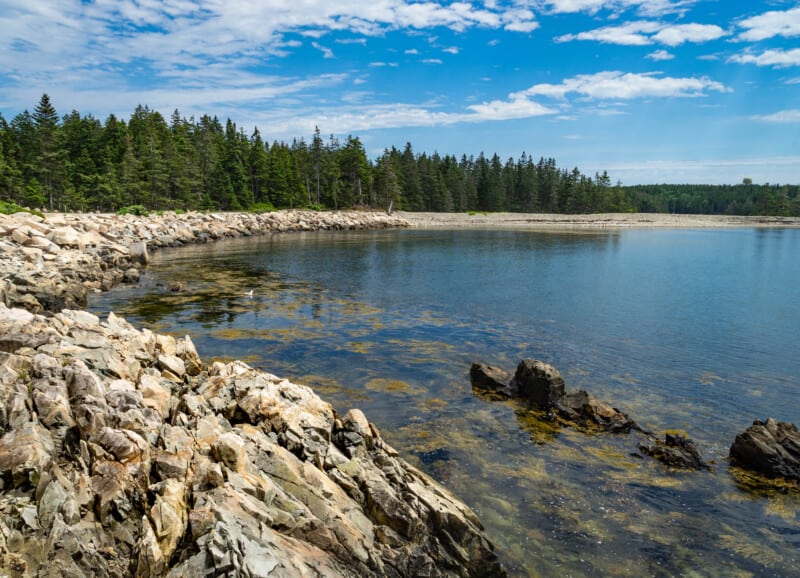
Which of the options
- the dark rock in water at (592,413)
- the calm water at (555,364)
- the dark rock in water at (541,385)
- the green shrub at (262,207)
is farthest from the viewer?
the green shrub at (262,207)

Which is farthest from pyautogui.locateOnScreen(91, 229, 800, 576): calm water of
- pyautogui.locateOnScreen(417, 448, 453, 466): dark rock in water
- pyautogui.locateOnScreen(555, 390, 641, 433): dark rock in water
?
pyautogui.locateOnScreen(555, 390, 641, 433): dark rock in water

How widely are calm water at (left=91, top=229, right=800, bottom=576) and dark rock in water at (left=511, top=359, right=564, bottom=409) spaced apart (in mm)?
864

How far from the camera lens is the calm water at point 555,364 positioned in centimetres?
1034

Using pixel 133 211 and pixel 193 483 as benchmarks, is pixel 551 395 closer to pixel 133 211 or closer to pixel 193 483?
pixel 193 483

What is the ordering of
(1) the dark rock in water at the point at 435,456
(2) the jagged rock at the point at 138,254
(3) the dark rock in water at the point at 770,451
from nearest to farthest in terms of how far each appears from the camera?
1. (3) the dark rock in water at the point at 770,451
2. (1) the dark rock in water at the point at 435,456
3. (2) the jagged rock at the point at 138,254

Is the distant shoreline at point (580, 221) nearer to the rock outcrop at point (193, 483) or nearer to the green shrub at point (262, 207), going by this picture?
the green shrub at point (262, 207)

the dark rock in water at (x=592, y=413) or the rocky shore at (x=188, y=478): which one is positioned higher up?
the rocky shore at (x=188, y=478)

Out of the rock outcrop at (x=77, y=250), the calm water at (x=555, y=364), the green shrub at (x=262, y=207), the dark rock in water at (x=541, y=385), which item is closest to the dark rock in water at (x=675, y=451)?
the calm water at (x=555, y=364)

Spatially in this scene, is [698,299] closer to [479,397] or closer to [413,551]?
[479,397]

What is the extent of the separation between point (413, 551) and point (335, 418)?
382 centimetres

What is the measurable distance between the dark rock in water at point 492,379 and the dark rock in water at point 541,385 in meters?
0.48

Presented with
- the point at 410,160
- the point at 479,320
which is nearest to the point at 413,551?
the point at 479,320

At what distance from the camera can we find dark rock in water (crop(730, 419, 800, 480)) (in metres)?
12.6

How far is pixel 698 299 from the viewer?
35969 mm
